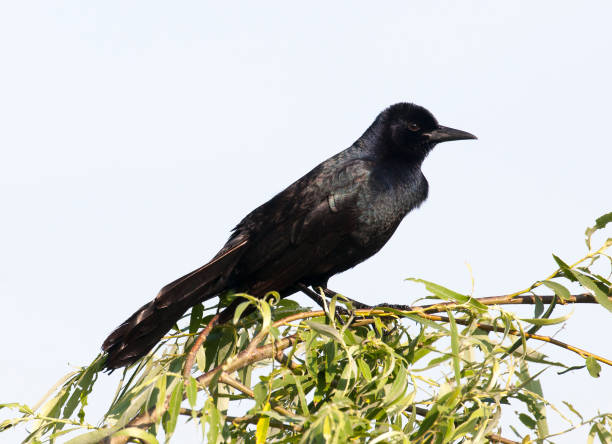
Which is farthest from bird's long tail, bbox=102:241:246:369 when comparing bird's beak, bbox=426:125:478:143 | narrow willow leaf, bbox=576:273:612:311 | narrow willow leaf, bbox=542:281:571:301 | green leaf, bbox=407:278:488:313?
bird's beak, bbox=426:125:478:143

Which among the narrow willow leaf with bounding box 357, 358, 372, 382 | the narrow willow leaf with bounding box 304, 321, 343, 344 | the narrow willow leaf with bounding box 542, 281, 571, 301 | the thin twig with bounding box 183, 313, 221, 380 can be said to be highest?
the thin twig with bounding box 183, 313, 221, 380

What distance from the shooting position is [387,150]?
17.0 feet

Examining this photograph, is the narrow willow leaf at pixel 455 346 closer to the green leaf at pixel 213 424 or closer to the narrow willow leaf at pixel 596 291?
the narrow willow leaf at pixel 596 291

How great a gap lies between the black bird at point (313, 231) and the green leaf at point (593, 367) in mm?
1791

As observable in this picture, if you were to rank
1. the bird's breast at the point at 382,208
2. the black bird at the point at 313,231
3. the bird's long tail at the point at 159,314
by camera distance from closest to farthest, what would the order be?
1. the bird's long tail at the point at 159,314
2. the black bird at the point at 313,231
3. the bird's breast at the point at 382,208

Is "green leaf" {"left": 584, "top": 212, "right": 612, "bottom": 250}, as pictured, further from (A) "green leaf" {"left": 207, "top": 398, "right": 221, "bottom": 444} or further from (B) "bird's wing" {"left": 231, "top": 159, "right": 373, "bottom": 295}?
(B) "bird's wing" {"left": 231, "top": 159, "right": 373, "bottom": 295}

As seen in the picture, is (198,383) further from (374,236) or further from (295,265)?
(374,236)

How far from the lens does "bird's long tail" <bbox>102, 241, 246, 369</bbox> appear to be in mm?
3441

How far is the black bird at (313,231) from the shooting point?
4012 mm

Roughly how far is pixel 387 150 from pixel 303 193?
923mm

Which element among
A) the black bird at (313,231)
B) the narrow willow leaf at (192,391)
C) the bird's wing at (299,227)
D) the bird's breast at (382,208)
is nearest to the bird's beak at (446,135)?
the black bird at (313,231)

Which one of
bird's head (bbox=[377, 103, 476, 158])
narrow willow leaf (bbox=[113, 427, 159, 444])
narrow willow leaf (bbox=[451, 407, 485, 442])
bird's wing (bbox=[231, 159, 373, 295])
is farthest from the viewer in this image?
bird's head (bbox=[377, 103, 476, 158])

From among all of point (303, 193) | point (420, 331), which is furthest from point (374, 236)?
point (420, 331)

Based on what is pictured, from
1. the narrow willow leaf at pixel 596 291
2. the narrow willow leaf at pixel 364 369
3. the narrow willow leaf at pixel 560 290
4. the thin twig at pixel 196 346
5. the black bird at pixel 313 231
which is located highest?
the black bird at pixel 313 231
